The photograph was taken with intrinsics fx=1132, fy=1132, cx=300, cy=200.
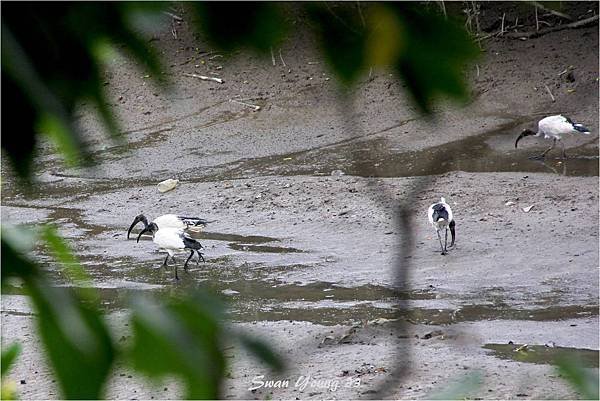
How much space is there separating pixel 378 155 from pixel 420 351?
412cm

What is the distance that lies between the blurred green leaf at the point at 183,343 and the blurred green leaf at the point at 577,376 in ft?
0.91

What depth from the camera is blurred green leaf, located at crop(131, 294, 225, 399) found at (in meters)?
0.59

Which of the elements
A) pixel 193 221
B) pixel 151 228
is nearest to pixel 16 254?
pixel 151 228

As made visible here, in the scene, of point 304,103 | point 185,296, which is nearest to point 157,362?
point 185,296

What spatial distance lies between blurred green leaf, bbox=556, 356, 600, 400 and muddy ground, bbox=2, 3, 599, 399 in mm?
2021

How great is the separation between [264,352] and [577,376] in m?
0.26

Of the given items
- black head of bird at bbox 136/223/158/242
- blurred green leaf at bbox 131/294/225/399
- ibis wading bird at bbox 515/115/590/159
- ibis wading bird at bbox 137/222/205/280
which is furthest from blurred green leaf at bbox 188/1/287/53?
ibis wading bird at bbox 515/115/590/159

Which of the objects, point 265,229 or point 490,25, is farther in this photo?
point 490,25

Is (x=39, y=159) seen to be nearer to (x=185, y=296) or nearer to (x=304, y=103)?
(x=185, y=296)

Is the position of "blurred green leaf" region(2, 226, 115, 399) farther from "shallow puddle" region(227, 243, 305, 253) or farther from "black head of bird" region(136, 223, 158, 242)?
"black head of bird" region(136, 223, 158, 242)

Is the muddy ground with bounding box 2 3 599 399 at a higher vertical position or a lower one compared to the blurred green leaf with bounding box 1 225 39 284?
lower

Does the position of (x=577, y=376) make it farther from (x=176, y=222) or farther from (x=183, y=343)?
(x=176, y=222)

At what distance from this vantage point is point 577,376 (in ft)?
2.56

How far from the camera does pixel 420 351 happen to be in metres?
5.05
